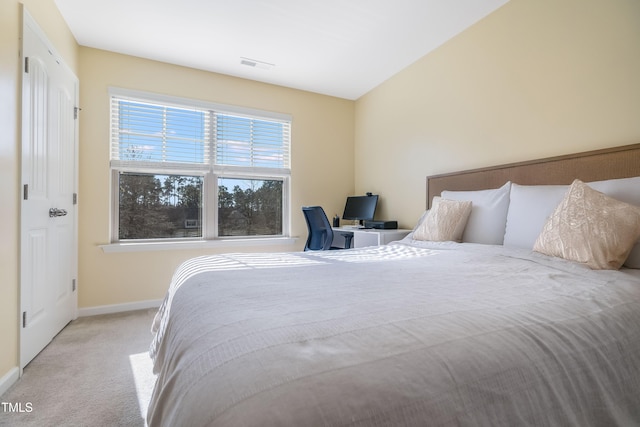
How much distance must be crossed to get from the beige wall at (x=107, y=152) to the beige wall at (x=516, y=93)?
3.77 feet

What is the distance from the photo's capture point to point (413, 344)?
618 mm

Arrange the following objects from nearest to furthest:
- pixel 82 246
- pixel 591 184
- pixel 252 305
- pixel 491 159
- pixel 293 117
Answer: pixel 252 305 → pixel 591 184 → pixel 491 159 → pixel 82 246 → pixel 293 117

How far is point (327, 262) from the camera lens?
5.35 ft

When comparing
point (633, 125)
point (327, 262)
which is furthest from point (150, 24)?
point (633, 125)

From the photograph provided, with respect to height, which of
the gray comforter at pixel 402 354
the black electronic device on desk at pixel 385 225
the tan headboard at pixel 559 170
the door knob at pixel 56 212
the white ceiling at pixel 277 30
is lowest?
the gray comforter at pixel 402 354

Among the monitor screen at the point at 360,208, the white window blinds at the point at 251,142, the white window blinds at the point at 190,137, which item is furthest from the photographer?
the monitor screen at the point at 360,208

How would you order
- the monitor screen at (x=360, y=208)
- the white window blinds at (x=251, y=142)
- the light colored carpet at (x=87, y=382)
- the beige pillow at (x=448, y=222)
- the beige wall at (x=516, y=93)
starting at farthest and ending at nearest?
the monitor screen at (x=360, y=208) < the white window blinds at (x=251, y=142) < the beige pillow at (x=448, y=222) < the beige wall at (x=516, y=93) < the light colored carpet at (x=87, y=382)

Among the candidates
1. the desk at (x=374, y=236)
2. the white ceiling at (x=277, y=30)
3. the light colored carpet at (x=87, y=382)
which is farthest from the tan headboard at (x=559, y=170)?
the light colored carpet at (x=87, y=382)

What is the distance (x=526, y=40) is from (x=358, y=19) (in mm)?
1268

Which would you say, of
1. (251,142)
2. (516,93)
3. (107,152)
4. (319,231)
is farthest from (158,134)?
(516,93)

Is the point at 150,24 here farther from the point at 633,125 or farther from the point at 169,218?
the point at 633,125

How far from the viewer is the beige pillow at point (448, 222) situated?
215 centimetres

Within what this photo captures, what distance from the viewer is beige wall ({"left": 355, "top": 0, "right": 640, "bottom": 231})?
5.78 feet

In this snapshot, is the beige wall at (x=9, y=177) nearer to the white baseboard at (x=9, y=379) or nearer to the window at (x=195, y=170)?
the white baseboard at (x=9, y=379)
